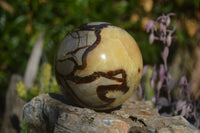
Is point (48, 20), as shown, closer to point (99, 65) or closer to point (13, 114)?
point (13, 114)

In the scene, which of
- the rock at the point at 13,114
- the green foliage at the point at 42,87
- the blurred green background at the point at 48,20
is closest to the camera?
the green foliage at the point at 42,87

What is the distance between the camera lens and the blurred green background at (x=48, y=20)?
456 centimetres

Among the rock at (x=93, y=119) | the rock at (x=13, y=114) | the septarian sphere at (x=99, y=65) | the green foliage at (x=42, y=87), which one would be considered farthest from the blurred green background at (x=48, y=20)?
the septarian sphere at (x=99, y=65)

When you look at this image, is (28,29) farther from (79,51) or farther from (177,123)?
(177,123)

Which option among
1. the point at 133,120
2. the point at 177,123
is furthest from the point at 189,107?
the point at 133,120

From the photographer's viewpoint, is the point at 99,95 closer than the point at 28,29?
Yes

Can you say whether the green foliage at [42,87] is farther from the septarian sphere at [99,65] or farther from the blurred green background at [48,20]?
the blurred green background at [48,20]

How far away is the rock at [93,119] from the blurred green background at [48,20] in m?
2.26

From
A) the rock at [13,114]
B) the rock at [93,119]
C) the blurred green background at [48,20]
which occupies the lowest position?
the rock at [13,114]

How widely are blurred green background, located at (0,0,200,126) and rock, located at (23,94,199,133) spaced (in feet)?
7.42

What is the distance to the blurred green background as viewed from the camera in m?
4.56

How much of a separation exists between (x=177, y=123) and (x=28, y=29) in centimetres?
338

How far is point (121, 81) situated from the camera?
82.0 inches

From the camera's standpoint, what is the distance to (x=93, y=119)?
78.4 inches
